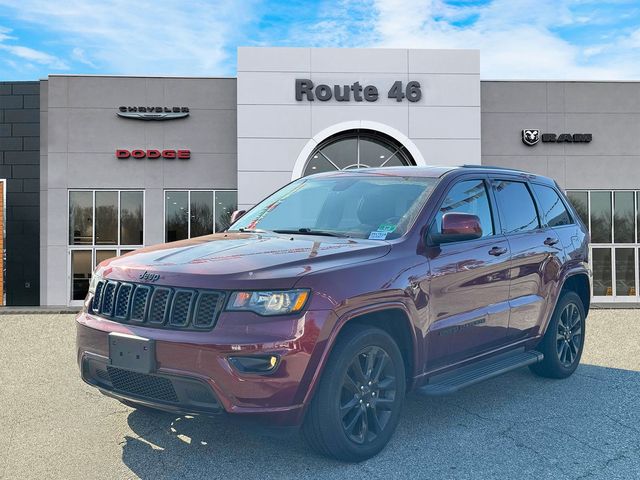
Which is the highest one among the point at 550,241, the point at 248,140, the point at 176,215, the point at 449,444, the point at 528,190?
the point at 248,140

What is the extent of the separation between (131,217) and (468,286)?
56.2 ft

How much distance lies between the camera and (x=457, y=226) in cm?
423

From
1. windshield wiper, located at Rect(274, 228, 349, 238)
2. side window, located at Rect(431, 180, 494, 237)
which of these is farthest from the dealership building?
windshield wiper, located at Rect(274, 228, 349, 238)

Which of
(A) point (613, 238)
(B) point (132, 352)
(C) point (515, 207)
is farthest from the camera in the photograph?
(A) point (613, 238)

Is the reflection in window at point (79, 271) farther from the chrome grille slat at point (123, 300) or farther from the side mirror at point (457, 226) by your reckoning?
the side mirror at point (457, 226)

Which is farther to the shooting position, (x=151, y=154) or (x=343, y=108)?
(x=151, y=154)

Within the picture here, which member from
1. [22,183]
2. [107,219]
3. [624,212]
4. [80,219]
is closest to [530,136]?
[624,212]

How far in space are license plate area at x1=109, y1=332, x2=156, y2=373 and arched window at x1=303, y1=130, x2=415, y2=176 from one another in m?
16.3

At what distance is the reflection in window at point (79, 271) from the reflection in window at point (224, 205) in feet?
14.0

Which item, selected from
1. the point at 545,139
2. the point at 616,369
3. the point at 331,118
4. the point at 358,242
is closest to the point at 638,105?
the point at 545,139

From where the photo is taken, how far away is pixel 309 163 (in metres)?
19.8

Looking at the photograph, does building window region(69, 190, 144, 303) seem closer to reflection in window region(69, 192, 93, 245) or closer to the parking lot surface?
reflection in window region(69, 192, 93, 245)

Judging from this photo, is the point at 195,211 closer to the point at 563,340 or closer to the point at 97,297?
the point at 563,340

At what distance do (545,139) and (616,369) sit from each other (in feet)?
51.0
